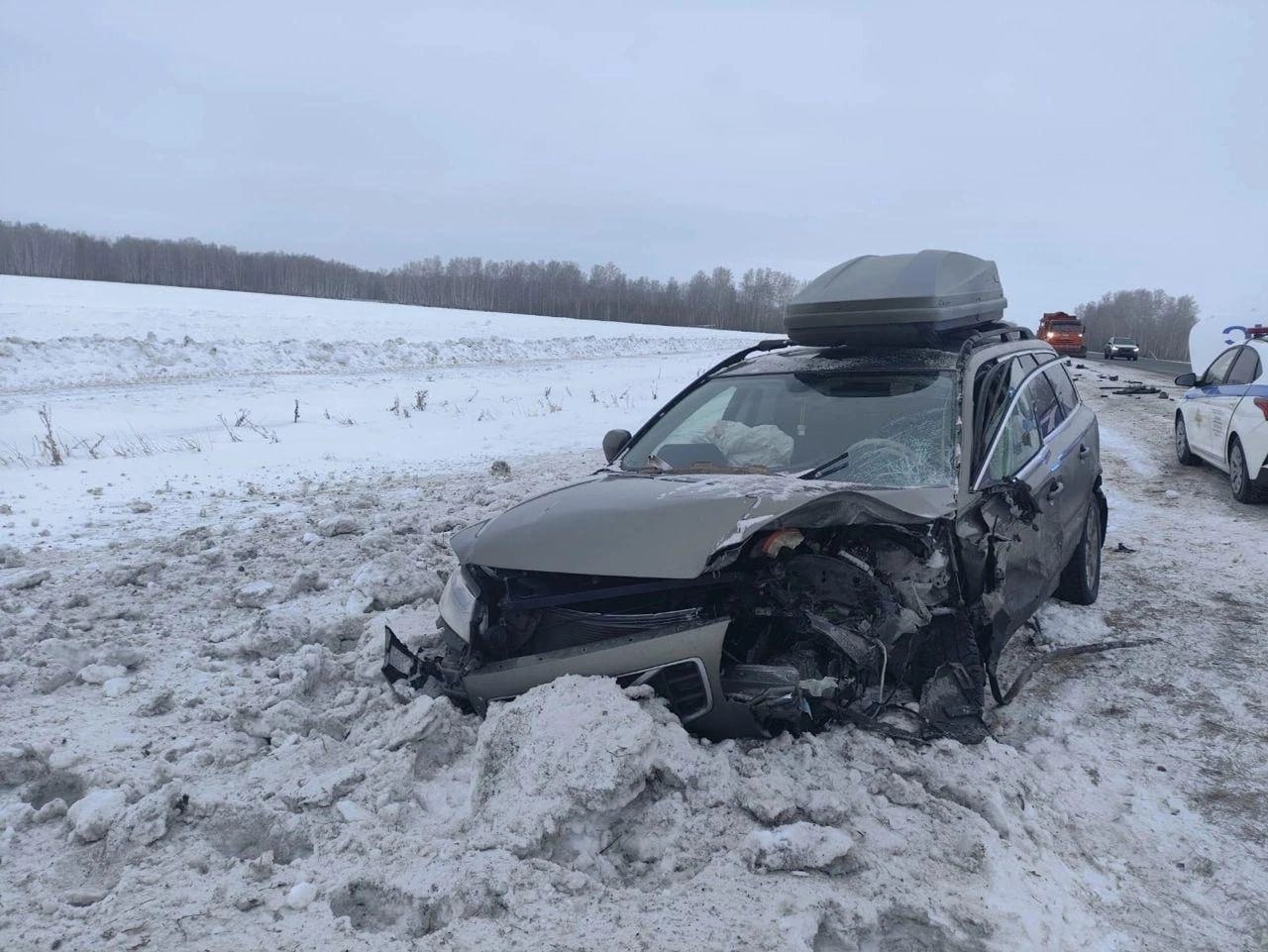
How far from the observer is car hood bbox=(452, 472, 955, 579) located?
3.05 m

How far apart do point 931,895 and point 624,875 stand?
0.92m

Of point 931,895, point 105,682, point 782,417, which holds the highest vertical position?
point 782,417

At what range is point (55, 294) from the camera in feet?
115

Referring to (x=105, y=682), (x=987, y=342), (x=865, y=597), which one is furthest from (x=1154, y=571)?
(x=105, y=682)

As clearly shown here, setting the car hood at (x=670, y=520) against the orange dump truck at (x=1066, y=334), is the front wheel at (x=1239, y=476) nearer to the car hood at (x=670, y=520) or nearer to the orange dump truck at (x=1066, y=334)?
the car hood at (x=670, y=520)

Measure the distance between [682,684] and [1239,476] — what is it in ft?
26.8

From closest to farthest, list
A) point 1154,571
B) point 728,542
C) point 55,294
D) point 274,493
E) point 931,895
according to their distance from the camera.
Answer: point 931,895
point 728,542
point 1154,571
point 274,493
point 55,294

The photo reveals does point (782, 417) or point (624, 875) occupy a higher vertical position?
point (782, 417)

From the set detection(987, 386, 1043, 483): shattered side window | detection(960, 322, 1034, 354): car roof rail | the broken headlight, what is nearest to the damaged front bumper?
the broken headlight

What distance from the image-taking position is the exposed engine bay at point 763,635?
3.06 m

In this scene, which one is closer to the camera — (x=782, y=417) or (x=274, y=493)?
(x=782, y=417)

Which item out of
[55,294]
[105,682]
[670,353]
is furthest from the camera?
[670,353]

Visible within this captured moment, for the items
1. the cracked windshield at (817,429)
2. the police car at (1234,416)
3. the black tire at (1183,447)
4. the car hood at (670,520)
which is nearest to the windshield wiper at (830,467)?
the cracked windshield at (817,429)

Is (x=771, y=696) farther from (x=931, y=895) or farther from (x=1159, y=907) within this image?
(x=1159, y=907)
